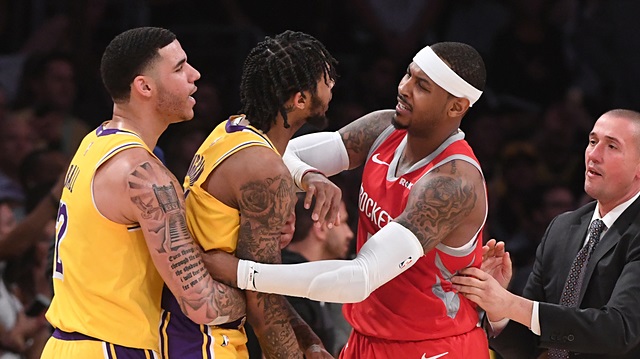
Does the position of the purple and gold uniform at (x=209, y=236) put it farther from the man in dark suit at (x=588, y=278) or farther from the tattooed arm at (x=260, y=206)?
the man in dark suit at (x=588, y=278)

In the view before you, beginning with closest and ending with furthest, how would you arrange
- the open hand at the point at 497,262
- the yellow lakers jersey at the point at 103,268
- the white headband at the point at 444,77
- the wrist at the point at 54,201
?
the yellow lakers jersey at the point at 103,268 → the white headband at the point at 444,77 → the open hand at the point at 497,262 → the wrist at the point at 54,201

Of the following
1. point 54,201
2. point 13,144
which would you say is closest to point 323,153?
point 54,201

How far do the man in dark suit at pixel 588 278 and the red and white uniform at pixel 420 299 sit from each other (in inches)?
3.7

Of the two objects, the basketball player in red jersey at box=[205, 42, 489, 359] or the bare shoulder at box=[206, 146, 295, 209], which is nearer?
the bare shoulder at box=[206, 146, 295, 209]

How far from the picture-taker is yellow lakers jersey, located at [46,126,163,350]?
355 cm

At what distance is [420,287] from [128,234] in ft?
4.06

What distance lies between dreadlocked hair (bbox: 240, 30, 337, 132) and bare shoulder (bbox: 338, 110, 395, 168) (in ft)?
1.92

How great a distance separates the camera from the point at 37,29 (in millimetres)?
8125

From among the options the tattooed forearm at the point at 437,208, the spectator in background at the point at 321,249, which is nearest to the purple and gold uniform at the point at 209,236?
the tattooed forearm at the point at 437,208

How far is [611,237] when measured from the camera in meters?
4.24

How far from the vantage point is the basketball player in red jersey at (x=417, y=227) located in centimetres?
367

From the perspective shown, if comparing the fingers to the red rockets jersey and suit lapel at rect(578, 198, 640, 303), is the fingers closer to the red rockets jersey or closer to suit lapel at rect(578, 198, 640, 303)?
the red rockets jersey

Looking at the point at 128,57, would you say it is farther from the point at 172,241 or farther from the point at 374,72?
the point at 374,72

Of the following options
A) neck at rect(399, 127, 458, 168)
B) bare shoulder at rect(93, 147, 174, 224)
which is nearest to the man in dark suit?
neck at rect(399, 127, 458, 168)
